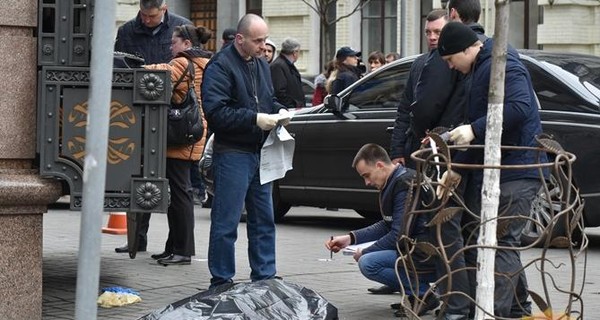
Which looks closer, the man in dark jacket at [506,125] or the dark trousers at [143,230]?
the man in dark jacket at [506,125]

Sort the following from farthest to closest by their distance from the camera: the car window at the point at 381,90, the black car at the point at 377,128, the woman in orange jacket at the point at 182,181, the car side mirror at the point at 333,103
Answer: the car window at the point at 381,90 → the car side mirror at the point at 333,103 → the black car at the point at 377,128 → the woman in orange jacket at the point at 182,181

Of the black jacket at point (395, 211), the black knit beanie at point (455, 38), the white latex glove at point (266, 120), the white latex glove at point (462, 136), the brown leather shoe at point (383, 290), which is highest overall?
the black knit beanie at point (455, 38)

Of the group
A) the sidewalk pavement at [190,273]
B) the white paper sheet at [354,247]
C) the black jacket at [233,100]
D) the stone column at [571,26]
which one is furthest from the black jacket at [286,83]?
the stone column at [571,26]

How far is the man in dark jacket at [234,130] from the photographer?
828 cm

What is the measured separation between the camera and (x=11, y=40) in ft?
22.9

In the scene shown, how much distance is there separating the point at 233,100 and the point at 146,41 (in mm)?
2124

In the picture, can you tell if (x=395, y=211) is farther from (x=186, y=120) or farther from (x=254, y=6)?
(x=254, y=6)

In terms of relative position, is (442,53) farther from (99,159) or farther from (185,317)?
(99,159)

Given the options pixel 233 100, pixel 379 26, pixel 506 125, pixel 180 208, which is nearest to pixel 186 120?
pixel 180 208

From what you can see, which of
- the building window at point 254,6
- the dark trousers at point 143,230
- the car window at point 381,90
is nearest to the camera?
the dark trousers at point 143,230

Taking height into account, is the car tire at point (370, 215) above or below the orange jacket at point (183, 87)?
below

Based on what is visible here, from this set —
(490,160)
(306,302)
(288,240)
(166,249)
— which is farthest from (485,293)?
(288,240)

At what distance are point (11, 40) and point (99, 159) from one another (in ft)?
9.61

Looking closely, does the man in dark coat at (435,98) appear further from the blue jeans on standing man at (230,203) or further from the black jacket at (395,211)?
the blue jeans on standing man at (230,203)
